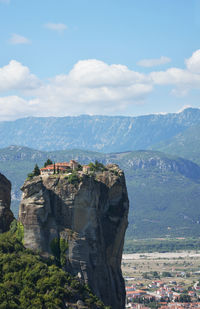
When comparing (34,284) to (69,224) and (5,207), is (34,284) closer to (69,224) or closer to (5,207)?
(69,224)

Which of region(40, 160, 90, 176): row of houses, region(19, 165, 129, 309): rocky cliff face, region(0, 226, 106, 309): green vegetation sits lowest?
region(0, 226, 106, 309): green vegetation

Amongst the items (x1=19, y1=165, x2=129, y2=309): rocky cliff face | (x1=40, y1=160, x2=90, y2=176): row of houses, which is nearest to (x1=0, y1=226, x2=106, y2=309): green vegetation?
(x1=19, y1=165, x2=129, y2=309): rocky cliff face

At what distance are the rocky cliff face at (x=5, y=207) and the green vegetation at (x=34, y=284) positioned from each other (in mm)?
8149

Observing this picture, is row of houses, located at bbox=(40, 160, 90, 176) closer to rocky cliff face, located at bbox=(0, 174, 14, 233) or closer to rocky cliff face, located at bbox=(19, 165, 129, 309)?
rocky cliff face, located at bbox=(0, 174, 14, 233)

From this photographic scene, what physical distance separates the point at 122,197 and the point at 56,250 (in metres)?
15.9

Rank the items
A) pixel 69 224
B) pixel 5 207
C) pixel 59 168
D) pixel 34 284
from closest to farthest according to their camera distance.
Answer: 1. pixel 34 284
2. pixel 69 224
3. pixel 5 207
4. pixel 59 168

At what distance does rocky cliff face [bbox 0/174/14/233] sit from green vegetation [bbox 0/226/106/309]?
26.7 ft

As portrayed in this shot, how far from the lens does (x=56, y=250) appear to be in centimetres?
9112

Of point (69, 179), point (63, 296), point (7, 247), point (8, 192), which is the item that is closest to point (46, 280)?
point (63, 296)

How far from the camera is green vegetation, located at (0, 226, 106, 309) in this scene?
8162 cm

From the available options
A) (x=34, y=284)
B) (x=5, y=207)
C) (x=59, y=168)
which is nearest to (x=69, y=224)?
(x=34, y=284)

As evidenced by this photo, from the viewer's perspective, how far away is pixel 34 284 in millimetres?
85625

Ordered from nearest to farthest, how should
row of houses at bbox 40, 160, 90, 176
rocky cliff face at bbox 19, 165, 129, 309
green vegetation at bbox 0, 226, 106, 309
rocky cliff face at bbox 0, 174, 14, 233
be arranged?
1. green vegetation at bbox 0, 226, 106, 309
2. rocky cliff face at bbox 19, 165, 129, 309
3. rocky cliff face at bbox 0, 174, 14, 233
4. row of houses at bbox 40, 160, 90, 176

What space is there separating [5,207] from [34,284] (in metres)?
17.6
